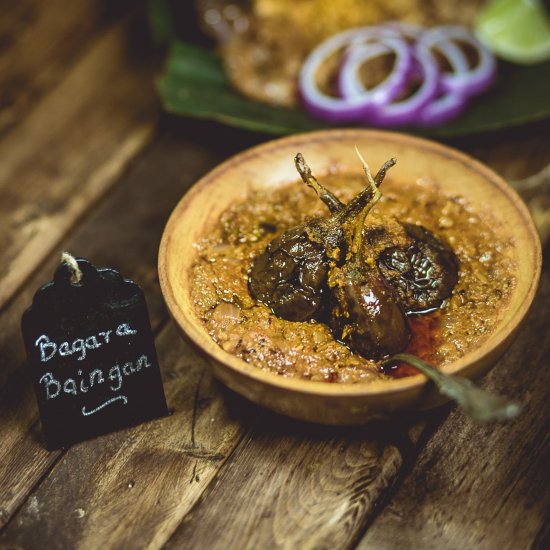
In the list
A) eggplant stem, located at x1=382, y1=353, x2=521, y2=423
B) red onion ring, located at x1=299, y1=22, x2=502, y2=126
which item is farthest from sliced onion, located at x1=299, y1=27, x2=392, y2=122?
eggplant stem, located at x1=382, y1=353, x2=521, y2=423

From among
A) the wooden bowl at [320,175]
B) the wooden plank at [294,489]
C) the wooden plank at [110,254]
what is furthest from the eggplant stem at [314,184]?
the wooden plank at [110,254]

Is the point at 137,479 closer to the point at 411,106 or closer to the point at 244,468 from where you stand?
the point at 244,468

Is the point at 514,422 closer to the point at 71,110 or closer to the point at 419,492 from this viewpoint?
the point at 419,492

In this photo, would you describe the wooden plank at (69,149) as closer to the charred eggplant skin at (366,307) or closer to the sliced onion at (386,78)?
the sliced onion at (386,78)

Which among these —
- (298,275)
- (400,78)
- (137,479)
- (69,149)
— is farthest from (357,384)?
(69,149)

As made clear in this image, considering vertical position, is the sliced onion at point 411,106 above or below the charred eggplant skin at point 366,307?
below

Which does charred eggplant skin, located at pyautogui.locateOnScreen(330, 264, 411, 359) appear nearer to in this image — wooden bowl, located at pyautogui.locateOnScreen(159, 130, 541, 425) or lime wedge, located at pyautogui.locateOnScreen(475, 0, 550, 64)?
wooden bowl, located at pyautogui.locateOnScreen(159, 130, 541, 425)
